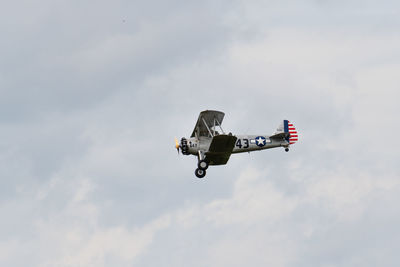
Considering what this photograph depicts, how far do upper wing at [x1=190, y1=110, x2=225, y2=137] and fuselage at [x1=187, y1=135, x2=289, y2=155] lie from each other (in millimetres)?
399

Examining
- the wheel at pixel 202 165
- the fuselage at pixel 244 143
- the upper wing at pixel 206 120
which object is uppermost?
the upper wing at pixel 206 120

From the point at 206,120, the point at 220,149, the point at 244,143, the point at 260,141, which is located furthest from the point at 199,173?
the point at 260,141

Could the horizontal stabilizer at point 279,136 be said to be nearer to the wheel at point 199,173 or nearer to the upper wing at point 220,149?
the upper wing at point 220,149

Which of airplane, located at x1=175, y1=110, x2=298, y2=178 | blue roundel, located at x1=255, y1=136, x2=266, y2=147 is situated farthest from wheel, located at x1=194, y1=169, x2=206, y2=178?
blue roundel, located at x1=255, y1=136, x2=266, y2=147

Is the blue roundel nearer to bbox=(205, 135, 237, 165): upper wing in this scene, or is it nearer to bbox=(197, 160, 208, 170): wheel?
bbox=(205, 135, 237, 165): upper wing

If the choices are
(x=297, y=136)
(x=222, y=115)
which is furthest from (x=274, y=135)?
(x=222, y=115)

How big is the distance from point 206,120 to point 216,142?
237cm

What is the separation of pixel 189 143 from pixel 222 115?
2.44 meters

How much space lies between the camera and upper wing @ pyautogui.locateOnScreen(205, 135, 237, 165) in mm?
36031

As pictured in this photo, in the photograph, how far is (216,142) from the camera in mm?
36344

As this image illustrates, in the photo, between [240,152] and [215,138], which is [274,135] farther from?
[215,138]

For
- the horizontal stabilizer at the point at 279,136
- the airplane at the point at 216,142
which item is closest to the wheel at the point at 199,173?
the airplane at the point at 216,142

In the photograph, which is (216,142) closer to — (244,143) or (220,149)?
(220,149)

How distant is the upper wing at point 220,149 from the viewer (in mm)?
36031
